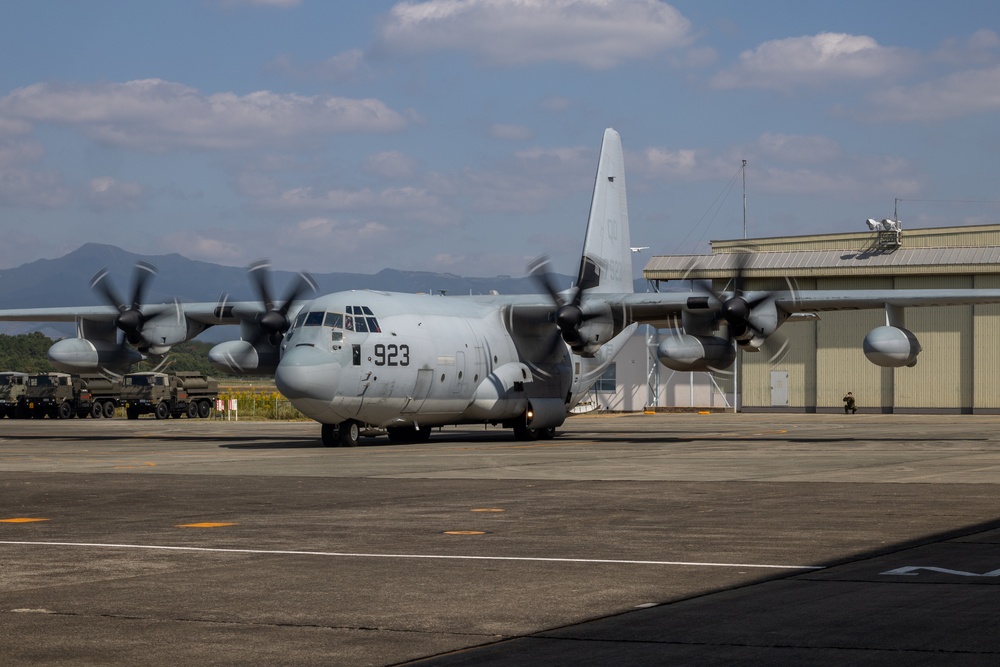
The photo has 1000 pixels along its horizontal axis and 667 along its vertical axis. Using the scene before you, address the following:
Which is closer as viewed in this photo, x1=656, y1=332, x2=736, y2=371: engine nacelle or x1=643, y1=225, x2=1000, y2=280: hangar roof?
x1=656, y1=332, x2=736, y2=371: engine nacelle

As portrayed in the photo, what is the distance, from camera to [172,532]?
13.9 metres

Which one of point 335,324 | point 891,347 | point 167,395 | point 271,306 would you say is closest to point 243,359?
point 271,306

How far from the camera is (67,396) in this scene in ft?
208

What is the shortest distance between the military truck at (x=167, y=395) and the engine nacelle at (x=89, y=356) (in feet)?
70.8

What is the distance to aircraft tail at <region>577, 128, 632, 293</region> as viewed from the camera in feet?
139

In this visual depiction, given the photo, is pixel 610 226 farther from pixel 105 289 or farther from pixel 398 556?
pixel 398 556

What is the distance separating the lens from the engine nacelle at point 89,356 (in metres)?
40.2

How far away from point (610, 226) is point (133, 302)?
16758 mm

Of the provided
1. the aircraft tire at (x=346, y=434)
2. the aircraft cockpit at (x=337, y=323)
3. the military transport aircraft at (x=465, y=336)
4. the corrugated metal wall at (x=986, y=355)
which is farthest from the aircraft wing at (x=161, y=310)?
the corrugated metal wall at (x=986, y=355)

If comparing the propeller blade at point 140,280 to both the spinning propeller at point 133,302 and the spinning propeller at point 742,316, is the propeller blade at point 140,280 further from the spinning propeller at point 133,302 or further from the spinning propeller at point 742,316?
the spinning propeller at point 742,316

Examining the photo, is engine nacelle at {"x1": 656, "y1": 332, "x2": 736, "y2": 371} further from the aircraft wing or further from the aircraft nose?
the aircraft wing

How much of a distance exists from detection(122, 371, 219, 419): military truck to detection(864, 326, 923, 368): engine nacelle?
40573 millimetres

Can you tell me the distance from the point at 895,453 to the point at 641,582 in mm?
20412

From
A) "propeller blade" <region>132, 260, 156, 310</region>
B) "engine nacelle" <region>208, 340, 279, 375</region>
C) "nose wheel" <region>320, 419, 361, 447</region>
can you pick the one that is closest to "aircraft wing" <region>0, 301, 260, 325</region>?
"propeller blade" <region>132, 260, 156, 310</region>
